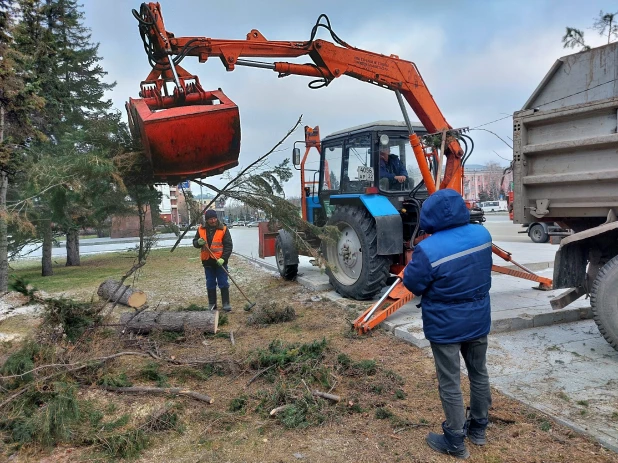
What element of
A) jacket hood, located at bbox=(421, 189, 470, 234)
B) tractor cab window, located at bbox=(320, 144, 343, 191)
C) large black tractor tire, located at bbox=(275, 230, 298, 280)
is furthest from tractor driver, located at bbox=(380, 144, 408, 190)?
jacket hood, located at bbox=(421, 189, 470, 234)

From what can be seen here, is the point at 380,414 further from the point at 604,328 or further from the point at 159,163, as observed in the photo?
the point at 159,163

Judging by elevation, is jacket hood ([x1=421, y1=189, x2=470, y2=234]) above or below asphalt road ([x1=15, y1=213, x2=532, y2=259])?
above

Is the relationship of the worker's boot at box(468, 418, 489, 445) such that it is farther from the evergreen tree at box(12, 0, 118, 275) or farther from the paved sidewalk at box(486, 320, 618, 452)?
the evergreen tree at box(12, 0, 118, 275)

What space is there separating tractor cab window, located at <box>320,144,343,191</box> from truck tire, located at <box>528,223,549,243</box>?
36.0 ft

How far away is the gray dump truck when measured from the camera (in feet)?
13.6

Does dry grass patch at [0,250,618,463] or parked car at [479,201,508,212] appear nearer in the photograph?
dry grass patch at [0,250,618,463]

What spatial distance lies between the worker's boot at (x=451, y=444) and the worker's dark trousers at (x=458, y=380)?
0.03 meters

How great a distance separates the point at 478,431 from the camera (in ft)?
9.71

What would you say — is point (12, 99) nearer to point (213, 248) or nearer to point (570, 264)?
point (213, 248)

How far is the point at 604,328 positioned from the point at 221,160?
399 centimetres

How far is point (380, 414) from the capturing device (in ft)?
11.0

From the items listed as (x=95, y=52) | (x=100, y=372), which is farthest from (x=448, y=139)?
(x=95, y=52)

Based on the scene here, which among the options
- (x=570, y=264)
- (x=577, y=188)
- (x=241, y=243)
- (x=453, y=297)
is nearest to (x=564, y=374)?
(x=570, y=264)

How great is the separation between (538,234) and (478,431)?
14976 millimetres
